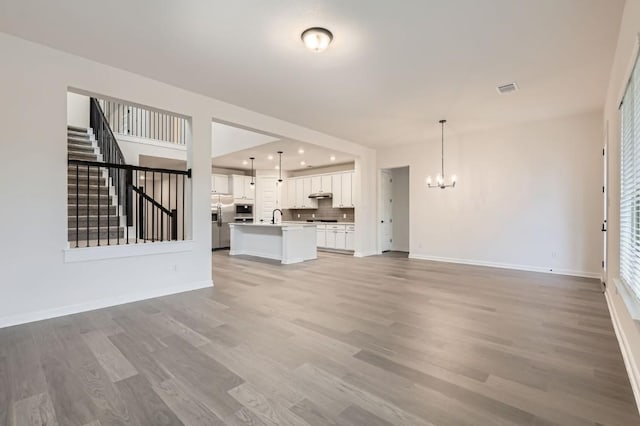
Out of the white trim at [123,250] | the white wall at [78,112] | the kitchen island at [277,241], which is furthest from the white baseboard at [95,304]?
the white wall at [78,112]

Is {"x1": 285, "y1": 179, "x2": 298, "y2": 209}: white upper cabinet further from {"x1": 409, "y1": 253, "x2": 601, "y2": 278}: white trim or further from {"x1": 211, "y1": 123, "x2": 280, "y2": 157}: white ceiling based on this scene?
{"x1": 409, "y1": 253, "x2": 601, "y2": 278}: white trim

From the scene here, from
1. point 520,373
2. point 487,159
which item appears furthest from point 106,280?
point 487,159

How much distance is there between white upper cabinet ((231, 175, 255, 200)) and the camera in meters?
10.2

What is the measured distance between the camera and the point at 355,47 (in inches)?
129

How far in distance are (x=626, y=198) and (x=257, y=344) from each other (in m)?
3.45

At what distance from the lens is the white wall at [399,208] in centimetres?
910

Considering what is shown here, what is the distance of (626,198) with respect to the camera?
2674 millimetres

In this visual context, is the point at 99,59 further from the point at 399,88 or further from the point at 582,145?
the point at 582,145

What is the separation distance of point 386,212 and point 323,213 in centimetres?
256

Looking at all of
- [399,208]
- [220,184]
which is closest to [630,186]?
[399,208]

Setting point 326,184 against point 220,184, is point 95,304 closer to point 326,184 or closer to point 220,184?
point 220,184

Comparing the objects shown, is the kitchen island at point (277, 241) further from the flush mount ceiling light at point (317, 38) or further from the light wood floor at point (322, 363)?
the flush mount ceiling light at point (317, 38)

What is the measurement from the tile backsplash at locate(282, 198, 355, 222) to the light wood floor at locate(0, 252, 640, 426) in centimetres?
610

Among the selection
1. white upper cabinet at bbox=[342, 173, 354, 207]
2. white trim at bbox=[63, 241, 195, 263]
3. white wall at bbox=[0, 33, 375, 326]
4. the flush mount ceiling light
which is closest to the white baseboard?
white wall at bbox=[0, 33, 375, 326]
